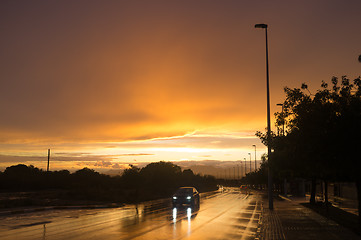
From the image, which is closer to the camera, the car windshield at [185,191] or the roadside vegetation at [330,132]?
the roadside vegetation at [330,132]

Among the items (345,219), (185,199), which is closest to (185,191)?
(185,199)

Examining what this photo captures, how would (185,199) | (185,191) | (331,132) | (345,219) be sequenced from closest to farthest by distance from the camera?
(331,132), (345,219), (185,199), (185,191)

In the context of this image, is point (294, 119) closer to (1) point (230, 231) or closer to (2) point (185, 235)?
(1) point (230, 231)

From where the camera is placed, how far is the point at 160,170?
311 feet

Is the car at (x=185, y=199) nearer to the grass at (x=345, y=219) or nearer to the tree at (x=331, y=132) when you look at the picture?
the grass at (x=345, y=219)

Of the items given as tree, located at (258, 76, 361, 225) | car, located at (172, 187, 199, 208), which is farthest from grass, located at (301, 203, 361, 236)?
car, located at (172, 187, 199, 208)

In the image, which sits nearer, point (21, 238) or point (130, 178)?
point (21, 238)

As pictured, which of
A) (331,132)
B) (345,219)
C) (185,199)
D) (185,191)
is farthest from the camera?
(185,191)

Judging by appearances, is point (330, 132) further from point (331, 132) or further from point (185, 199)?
point (185, 199)

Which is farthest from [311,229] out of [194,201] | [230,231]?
[194,201]

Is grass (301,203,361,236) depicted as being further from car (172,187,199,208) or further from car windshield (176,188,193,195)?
car windshield (176,188,193,195)

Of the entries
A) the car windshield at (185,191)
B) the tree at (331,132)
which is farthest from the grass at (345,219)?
the car windshield at (185,191)

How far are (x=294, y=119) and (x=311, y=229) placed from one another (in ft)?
15.7

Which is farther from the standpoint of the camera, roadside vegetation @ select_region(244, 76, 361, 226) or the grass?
the grass
